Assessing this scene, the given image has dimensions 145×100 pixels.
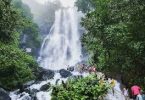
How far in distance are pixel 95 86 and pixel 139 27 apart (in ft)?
19.8

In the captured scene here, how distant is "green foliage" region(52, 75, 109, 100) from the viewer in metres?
17.6

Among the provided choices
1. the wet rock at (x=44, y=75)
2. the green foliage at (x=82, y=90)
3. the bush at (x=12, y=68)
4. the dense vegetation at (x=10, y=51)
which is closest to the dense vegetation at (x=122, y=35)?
the green foliage at (x=82, y=90)

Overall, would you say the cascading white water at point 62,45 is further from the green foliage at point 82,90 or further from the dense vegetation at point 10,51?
the green foliage at point 82,90

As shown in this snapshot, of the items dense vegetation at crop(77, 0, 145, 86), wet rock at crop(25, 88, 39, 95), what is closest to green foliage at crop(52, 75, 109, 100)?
dense vegetation at crop(77, 0, 145, 86)

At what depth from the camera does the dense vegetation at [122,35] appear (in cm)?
2172

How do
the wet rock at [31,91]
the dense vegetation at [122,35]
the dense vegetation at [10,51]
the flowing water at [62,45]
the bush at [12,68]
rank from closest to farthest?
the dense vegetation at [122,35]
the dense vegetation at [10,51]
the wet rock at [31,91]
the bush at [12,68]
the flowing water at [62,45]

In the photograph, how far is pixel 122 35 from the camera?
22359 millimetres

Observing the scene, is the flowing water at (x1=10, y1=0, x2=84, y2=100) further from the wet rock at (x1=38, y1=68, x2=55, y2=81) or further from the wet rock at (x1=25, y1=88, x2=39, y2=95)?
the wet rock at (x1=25, y1=88, x2=39, y2=95)

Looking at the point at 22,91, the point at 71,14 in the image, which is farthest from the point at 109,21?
the point at 71,14

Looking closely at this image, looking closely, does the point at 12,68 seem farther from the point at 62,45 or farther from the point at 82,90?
the point at 62,45

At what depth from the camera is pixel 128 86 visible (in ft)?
81.9

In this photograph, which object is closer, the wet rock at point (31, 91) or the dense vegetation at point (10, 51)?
the dense vegetation at point (10, 51)

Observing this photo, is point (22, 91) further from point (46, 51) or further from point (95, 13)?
point (46, 51)

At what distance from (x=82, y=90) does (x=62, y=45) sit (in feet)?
163
